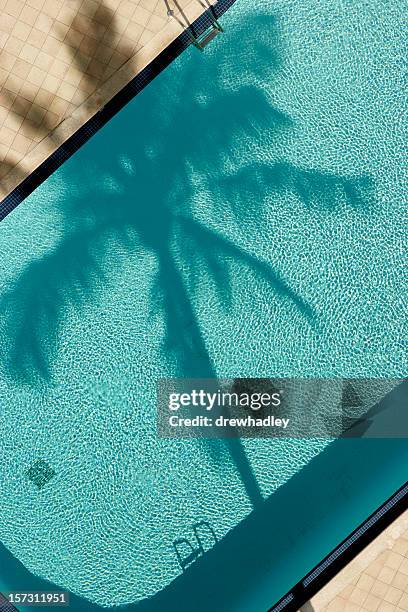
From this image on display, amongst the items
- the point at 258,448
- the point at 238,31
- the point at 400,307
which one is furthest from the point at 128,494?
the point at 238,31

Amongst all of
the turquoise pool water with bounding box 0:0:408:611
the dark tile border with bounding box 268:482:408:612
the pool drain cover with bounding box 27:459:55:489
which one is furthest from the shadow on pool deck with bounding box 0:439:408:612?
the pool drain cover with bounding box 27:459:55:489

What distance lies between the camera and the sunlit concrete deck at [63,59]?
28.6ft

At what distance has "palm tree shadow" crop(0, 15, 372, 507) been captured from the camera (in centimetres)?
873

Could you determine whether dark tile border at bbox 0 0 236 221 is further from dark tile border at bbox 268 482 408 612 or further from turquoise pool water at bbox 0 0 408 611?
dark tile border at bbox 268 482 408 612

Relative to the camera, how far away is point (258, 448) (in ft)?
28.1

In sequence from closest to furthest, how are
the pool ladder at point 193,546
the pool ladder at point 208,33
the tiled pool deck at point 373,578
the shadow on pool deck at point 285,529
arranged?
the tiled pool deck at point 373,578, the shadow on pool deck at point 285,529, the pool ladder at point 193,546, the pool ladder at point 208,33

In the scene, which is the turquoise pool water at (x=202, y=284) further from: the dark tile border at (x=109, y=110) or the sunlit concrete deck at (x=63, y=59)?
the sunlit concrete deck at (x=63, y=59)

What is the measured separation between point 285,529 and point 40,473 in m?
4.32

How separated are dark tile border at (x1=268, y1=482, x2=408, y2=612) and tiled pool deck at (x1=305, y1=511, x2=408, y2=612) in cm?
9

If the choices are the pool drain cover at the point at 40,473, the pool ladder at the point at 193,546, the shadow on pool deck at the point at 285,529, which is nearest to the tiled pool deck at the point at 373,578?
the shadow on pool deck at the point at 285,529

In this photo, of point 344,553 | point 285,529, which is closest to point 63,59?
point 285,529

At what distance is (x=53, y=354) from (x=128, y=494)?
2742 millimetres

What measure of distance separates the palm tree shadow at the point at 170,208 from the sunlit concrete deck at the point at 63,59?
61 cm

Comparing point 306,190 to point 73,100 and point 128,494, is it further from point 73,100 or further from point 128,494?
point 128,494
